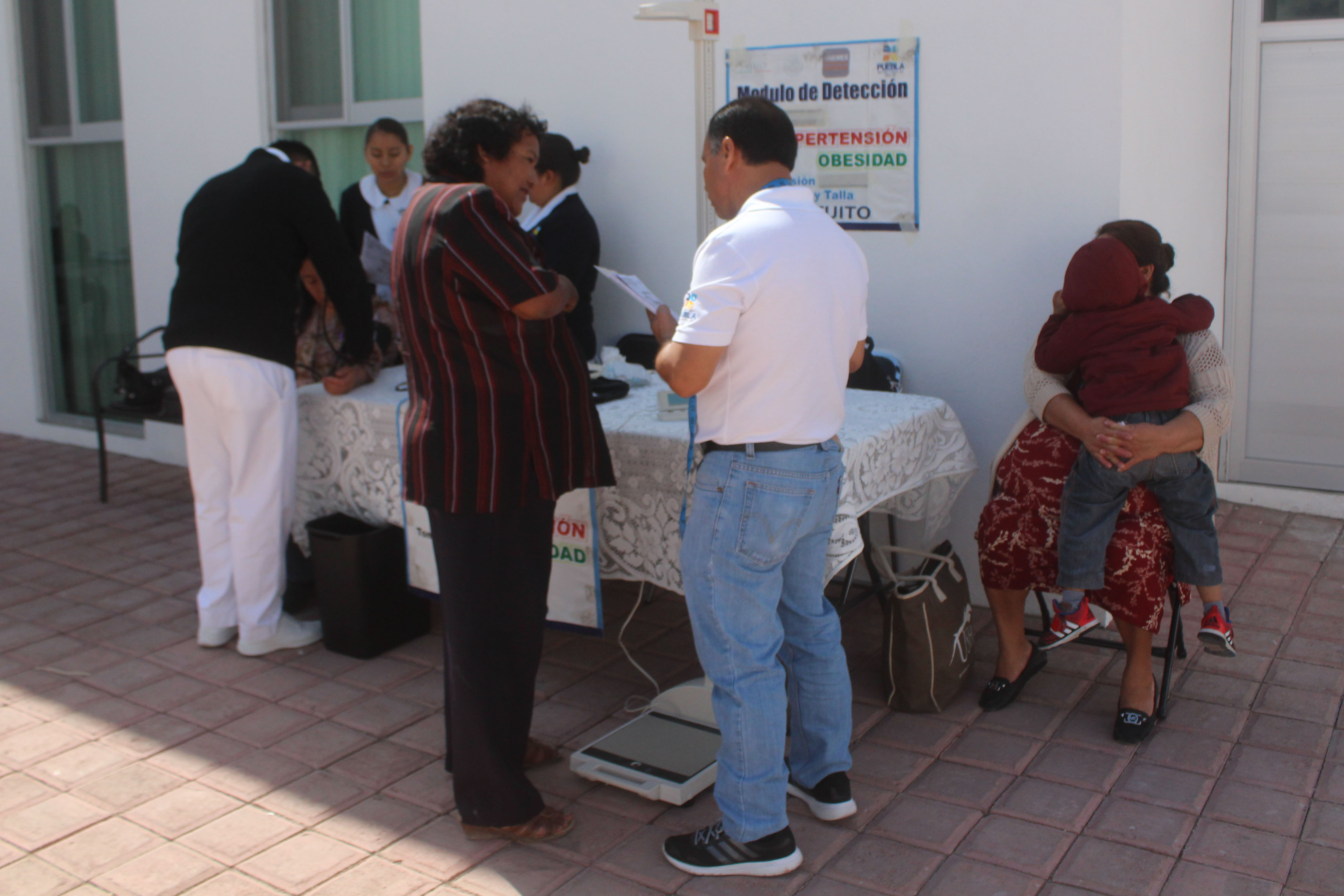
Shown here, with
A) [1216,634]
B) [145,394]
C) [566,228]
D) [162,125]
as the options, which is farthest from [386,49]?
[1216,634]

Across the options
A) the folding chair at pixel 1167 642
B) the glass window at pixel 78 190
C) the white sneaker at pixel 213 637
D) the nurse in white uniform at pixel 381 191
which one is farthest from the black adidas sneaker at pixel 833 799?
the glass window at pixel 78 190

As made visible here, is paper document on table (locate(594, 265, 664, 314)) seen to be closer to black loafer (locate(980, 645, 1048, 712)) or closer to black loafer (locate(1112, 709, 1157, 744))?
black loafer (locate(980, 645, 1048, 712))

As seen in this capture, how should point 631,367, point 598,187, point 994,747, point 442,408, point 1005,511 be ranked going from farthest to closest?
point 598,187
point 631,367
point 1005,511
point 994,747
point 442,408

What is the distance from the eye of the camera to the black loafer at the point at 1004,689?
345 cm

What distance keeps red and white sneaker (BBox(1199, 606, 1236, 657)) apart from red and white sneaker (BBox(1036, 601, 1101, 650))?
30 cm

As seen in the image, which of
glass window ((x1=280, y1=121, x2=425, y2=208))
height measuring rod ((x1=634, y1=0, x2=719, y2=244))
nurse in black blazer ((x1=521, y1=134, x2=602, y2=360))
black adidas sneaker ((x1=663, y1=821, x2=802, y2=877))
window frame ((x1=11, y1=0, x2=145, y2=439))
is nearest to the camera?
black adidas sneaker ((x1=663, y1=821, x2=802, y2=877))

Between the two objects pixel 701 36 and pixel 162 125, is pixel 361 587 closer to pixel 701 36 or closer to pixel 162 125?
pixel 701 36

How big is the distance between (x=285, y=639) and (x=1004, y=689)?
237 centimetres

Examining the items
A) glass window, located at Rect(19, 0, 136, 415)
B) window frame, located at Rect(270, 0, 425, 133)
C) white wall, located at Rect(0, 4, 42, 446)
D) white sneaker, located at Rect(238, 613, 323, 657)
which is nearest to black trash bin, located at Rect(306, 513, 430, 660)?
white sneaker, located at Rect(238, 613, 323, 657)

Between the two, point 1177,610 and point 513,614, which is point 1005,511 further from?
point 513,614

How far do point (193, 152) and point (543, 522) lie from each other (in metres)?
4.51

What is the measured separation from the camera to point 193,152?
6254 mm

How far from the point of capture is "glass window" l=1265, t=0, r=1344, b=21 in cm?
491

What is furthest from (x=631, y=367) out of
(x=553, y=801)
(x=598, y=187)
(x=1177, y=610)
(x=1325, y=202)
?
(x=1325, y=202)
